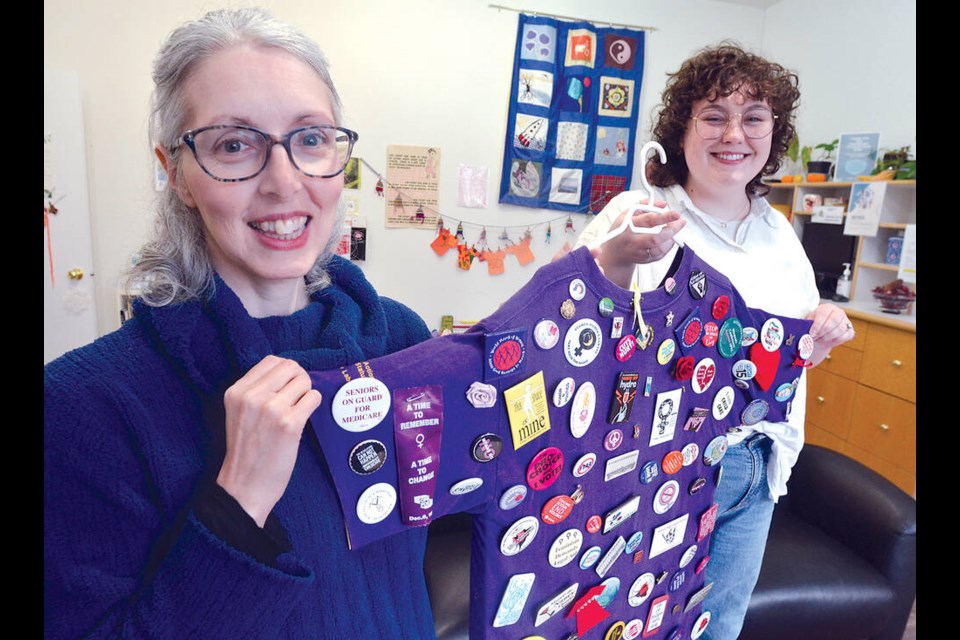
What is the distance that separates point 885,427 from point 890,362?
1.09 feet

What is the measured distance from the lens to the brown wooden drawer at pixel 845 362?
3.03m

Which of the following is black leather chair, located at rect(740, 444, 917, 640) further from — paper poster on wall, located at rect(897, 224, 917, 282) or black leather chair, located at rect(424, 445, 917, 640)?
paper poster on wall, located at rect(897, 224, 917, 282)

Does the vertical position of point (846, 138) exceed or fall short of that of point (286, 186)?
it exceeds it

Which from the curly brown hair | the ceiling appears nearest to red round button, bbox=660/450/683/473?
the curly brown hair

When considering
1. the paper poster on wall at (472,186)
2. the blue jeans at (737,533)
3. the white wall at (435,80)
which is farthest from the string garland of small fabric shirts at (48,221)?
the blue jeans at (737,533)

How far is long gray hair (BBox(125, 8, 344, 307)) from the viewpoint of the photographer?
0.65 m

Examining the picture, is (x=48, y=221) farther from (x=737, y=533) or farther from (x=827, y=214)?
(x=827, y=214)

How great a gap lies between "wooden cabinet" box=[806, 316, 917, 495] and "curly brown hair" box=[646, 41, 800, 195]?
1.91 m

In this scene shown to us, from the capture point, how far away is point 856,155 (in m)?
3.40

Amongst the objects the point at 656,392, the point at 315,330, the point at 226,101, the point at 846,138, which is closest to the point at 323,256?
the point at 315,330

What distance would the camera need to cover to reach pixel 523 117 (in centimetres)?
357
